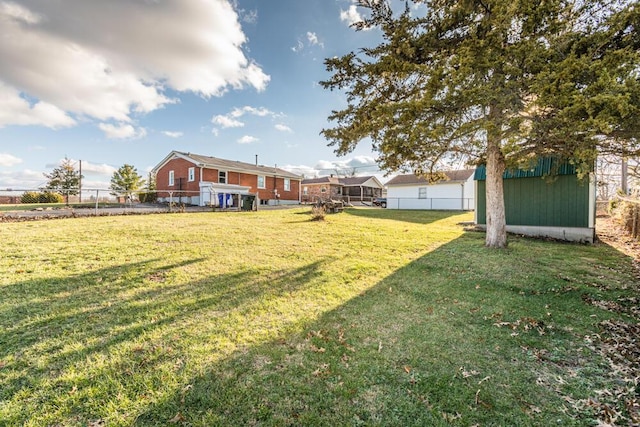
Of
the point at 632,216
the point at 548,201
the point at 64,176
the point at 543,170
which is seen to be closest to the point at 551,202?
the point at 548,201

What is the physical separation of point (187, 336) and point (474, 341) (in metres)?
3.76

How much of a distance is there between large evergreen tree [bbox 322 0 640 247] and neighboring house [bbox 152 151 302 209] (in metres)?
13.7

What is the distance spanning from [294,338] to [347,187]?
134 feet

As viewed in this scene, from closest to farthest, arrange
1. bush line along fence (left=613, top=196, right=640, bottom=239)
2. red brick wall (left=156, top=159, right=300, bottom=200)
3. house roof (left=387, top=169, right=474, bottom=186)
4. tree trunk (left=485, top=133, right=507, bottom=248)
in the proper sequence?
tree trunk (left=485, top=133, right=507, bottom=248) < bush line along fence (left=613, top=196, right=640, bottom=239) < red brick wall (left=156, top=159, right=300, bottom=200) < house roof (left=387, top=169, right=474, bottom=186)

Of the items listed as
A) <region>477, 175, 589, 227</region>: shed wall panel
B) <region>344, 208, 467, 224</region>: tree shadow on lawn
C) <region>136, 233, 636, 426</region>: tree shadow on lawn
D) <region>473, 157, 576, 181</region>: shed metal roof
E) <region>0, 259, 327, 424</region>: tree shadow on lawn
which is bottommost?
<region>136, 233, 636, 426</region>: tree shadow on lawn

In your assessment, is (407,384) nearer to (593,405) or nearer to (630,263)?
(593,405)

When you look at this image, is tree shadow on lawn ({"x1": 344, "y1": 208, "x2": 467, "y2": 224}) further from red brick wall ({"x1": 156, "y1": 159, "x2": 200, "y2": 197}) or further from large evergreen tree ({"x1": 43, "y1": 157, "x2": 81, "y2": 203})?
large evergreen tree ({"x1": 43, "y1": 157, "x2": 81, "y2": 203})

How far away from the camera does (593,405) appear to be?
8.06ft


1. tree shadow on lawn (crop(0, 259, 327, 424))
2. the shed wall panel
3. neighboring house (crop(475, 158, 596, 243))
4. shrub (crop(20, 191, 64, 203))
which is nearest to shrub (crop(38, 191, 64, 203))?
shrub (crop(20, 191, 64, 203))

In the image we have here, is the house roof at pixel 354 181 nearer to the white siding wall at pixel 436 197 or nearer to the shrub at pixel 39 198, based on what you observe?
the white siding wall at pixel 436 197

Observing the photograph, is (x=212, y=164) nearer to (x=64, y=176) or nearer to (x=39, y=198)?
(x=39, y=198)

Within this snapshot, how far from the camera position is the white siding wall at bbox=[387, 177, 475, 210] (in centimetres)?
2717

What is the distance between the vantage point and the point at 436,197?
2848cm

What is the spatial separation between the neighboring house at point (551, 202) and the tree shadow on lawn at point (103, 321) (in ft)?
37.2
